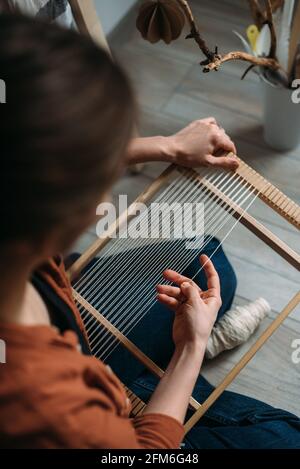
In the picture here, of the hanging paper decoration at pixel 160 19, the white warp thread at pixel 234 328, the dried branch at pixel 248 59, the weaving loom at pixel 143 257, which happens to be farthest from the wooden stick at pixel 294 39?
the white warp thread at pixel 234 328

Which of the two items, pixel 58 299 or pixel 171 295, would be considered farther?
pixel 171 295

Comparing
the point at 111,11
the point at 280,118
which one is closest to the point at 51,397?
the point at 280,118

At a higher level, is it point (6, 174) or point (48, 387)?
point (6, 174)

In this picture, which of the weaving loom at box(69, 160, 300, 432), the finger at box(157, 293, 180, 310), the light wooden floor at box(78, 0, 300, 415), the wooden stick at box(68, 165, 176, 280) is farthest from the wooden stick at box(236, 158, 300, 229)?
the light wooden floor at box(78, 0, 300, 415)

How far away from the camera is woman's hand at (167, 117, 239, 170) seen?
0.90m

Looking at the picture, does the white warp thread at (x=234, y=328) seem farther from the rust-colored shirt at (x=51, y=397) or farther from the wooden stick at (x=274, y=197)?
the rust-colored shirt at (x=51, y=397)

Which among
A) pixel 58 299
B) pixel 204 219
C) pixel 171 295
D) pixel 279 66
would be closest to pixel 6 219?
pixel 58 299

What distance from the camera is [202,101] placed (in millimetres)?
1644

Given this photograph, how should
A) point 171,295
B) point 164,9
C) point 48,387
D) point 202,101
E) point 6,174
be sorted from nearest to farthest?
point 6,174, point 48,387, point 171,295, point 164,9, point 202,101

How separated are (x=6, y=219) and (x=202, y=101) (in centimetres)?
130

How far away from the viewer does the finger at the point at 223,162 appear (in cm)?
90

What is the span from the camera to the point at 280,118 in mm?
1424

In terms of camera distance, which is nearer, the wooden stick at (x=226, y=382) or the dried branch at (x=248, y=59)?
the wooden stick at (x=226, y=382)
